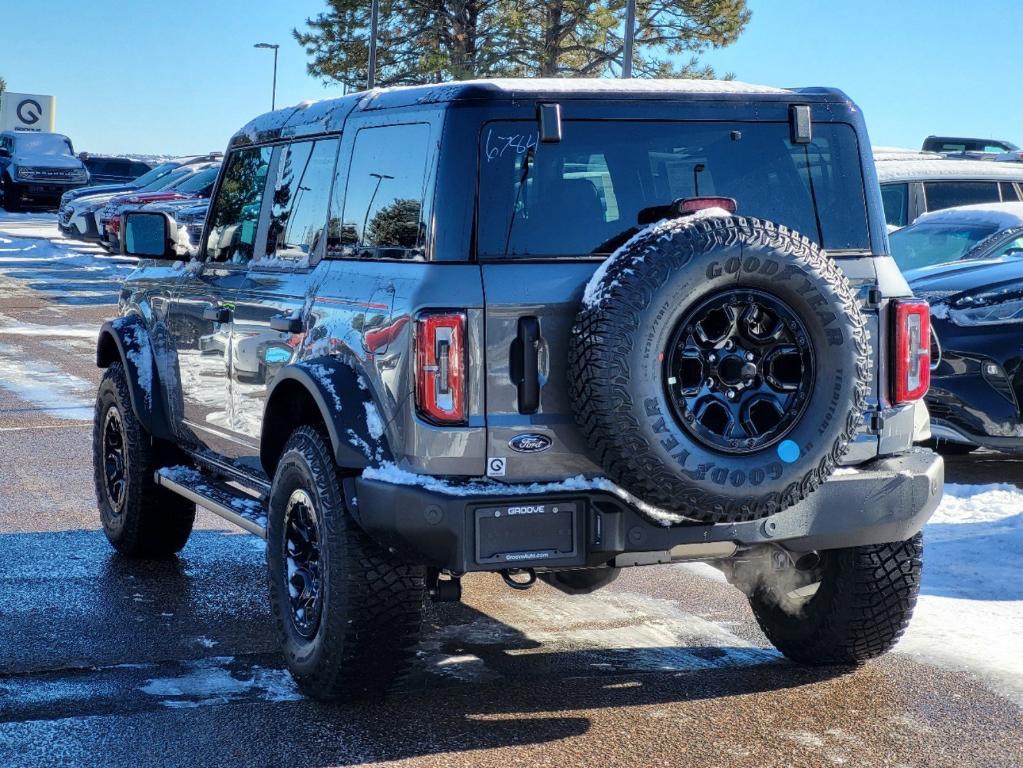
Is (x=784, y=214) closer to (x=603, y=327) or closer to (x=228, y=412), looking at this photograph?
(x=603, y=327)

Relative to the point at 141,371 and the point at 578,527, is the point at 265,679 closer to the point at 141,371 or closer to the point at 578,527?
the point at 578,527

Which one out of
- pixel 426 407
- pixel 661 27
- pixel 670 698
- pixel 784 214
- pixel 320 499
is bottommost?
pixel 670 698

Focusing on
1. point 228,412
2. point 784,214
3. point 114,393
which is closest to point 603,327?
point 784,214

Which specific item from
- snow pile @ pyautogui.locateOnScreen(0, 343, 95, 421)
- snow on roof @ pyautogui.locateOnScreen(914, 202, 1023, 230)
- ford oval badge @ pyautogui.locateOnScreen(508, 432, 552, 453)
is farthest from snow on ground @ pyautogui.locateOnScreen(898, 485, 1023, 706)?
snow pile @ pyautogui.locateOnScreen(0, 343, 95, 421)

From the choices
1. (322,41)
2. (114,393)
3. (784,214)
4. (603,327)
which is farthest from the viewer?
(322,41)

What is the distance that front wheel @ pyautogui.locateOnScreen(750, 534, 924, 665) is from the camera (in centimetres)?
503

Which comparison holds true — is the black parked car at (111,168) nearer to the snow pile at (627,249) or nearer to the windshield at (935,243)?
the windshield at (935,243)

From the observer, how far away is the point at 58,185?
150 feet

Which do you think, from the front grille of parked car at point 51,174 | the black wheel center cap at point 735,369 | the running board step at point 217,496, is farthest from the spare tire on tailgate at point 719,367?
the front grille of parked car at point 51,174

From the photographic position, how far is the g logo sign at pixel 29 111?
55031 mm

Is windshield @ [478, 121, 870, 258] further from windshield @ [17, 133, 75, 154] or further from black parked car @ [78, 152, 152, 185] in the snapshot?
black parked car @ [78, 152, 152, 185]

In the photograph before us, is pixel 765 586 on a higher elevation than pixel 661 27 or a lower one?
lower

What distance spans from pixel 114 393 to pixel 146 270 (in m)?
0.61

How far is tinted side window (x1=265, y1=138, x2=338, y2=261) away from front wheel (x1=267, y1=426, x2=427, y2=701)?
0.86 m
